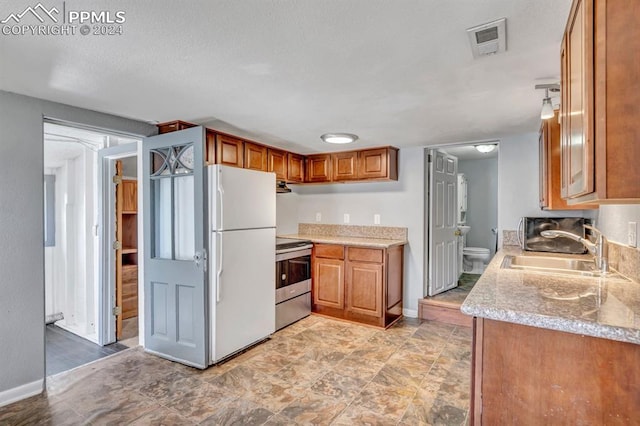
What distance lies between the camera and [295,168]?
14.2ft

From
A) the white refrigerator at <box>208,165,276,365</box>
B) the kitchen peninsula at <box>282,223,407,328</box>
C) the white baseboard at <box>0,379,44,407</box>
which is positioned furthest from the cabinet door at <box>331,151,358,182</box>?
the white baseboard at <box>0,379,44,407</box>

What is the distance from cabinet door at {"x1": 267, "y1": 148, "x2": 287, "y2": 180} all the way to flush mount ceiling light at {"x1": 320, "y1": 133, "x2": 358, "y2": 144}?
764 mm

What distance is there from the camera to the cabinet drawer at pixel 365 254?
3623 mm

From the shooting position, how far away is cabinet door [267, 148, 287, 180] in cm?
391

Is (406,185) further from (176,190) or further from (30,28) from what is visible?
(30,28)

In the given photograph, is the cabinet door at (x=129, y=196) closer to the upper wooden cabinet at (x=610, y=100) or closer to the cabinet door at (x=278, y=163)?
the cabinet door at (x=278, y=163)

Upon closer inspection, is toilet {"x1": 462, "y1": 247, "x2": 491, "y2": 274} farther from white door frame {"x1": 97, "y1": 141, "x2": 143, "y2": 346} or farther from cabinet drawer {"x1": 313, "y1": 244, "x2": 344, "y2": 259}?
white door frame {"x1": 97, "y1": 141, "x2": 143, "y2": 346}

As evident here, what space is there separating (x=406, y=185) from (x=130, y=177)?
131 inches

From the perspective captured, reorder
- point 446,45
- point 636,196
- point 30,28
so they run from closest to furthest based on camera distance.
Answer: point 636,196 → point 30,28 → point 446,45

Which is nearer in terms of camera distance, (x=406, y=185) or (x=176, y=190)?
(x=176, y=190)

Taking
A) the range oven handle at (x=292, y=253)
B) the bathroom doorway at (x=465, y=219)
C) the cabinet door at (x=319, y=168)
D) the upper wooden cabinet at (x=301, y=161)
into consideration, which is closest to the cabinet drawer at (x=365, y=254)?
the range oven handle at (x=292, y=253)

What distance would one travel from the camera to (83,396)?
229 centimetres

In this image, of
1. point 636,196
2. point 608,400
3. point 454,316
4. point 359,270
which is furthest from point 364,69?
point 454,316

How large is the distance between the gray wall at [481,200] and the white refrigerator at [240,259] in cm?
448
